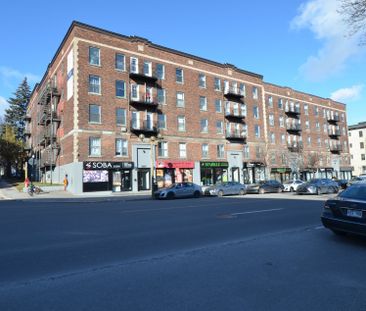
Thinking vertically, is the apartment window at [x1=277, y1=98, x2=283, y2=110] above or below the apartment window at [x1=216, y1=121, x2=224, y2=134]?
Result: above

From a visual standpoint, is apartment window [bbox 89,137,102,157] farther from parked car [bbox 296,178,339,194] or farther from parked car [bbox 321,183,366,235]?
parked car [bbox 321,183,366,235]

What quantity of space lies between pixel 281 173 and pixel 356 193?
42207 millimetres

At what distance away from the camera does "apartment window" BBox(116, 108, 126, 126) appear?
32884 millimetres

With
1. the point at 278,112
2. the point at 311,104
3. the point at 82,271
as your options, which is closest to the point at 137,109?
the point at 278,112

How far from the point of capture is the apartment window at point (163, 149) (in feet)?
116

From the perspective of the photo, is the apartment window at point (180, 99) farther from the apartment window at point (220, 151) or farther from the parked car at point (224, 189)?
the parked car at point (224, 189)

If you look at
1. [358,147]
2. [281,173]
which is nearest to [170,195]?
[281,173]

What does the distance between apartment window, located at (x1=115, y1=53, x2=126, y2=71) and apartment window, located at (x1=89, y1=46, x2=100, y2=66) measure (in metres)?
2.02

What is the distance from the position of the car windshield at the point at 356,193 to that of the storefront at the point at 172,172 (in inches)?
1077

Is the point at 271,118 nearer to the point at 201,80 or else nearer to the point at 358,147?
the point at 201,80

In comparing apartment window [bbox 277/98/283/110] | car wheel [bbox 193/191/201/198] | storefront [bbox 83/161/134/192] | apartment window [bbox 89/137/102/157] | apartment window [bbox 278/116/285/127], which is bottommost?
car wheel [bbox 193/191/201/198]

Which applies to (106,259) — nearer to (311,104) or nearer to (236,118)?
(236,118)

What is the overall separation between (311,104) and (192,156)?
1250 inches

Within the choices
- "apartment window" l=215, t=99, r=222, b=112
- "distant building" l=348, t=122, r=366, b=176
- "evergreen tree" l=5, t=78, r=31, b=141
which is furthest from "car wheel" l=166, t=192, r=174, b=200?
"distant building" l=348, t=122, r=366, b=176
